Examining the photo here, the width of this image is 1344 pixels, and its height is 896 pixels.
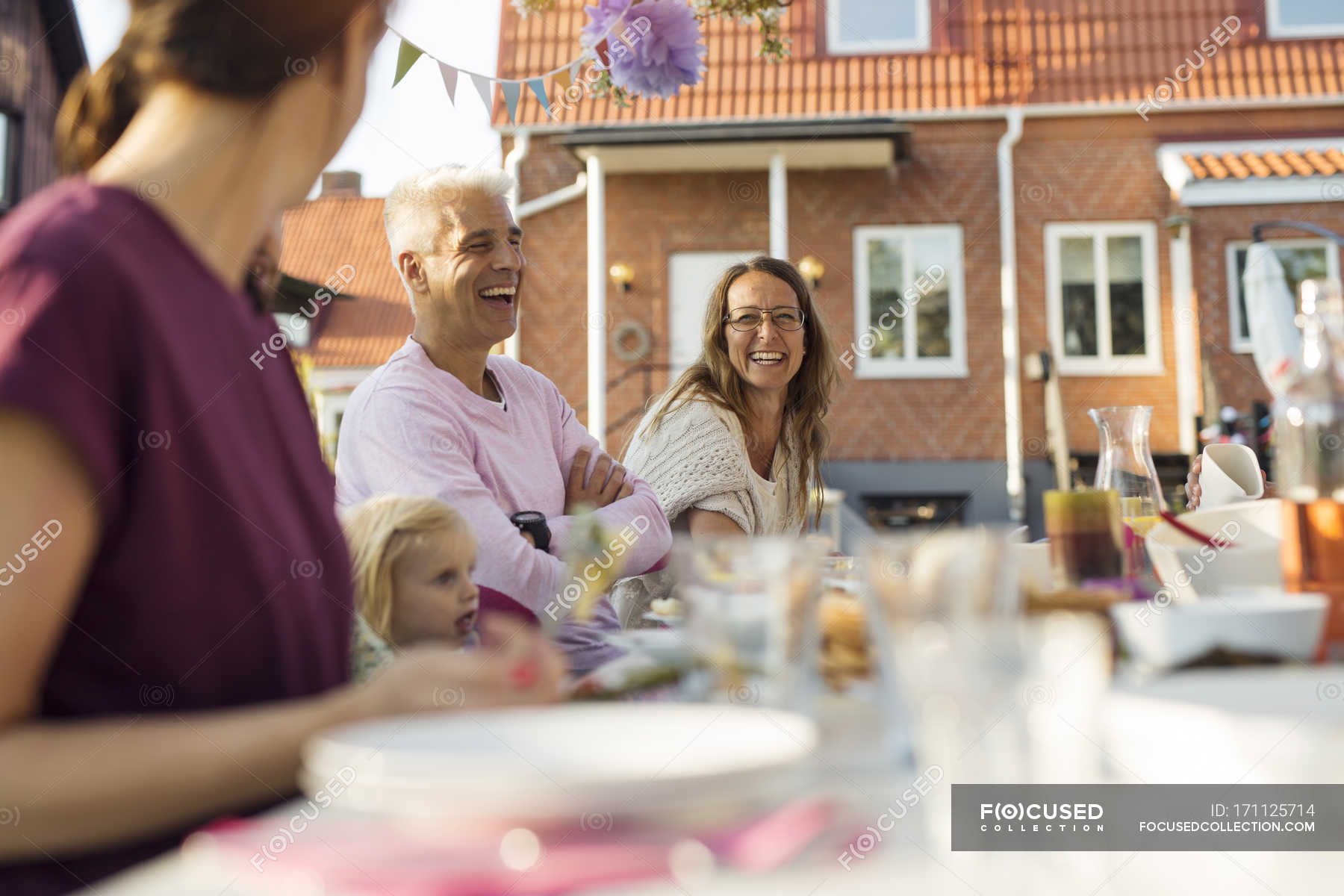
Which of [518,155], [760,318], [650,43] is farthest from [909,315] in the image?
[650,43]

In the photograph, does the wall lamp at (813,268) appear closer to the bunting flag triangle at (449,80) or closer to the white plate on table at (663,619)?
the bunting flag triangle at (449,80)

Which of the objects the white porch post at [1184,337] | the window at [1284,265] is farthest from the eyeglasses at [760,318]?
the window at [1284,265]

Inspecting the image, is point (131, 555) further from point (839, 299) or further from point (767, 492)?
point (839, 299)

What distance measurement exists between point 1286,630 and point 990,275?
377 inches

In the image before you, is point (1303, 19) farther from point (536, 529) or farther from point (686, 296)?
point (536, 529)

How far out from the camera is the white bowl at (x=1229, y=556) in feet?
3.44

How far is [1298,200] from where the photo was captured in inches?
357

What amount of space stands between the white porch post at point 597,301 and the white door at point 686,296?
0.65 metres

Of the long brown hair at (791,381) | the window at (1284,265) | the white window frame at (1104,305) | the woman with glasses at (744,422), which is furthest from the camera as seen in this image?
the white window frame at (1104,305)

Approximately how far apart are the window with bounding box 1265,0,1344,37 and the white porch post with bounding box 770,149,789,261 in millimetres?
4821

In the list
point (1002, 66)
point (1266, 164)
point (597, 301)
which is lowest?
point (597, 301)

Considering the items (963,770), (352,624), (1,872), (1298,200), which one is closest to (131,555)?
(1,872)

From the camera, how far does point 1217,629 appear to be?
2.73 ft

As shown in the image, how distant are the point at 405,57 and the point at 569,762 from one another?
69.7 inches
